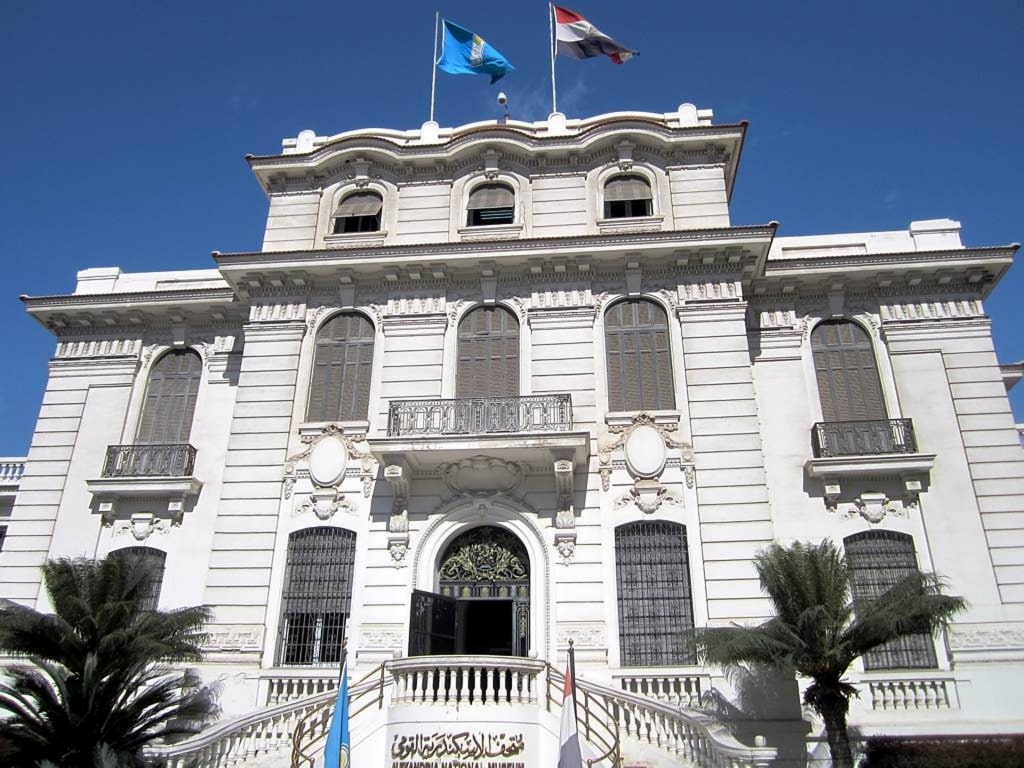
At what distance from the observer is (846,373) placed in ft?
64.4

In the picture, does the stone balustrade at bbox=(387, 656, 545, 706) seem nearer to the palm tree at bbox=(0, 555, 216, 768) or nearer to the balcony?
the palm tree at bbox=(0, 555, 216, 768)

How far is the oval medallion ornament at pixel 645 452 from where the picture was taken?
58.2ft

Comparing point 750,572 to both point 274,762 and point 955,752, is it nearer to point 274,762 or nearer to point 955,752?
point 955,752

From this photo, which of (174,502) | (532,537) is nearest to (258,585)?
(174,502)

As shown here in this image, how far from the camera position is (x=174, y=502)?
63.3 feet

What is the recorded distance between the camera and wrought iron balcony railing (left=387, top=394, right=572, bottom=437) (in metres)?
17.5

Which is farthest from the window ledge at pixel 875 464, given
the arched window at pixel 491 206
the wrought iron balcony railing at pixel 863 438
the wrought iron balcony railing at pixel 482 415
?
the arched window at pixel 491 206

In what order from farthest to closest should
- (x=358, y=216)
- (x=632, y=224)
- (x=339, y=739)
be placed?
(x=358, y=216), (x=632, y=224), (x=339, y=739)

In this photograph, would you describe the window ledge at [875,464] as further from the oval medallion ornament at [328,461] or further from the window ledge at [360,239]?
the window ledge at [360,239]

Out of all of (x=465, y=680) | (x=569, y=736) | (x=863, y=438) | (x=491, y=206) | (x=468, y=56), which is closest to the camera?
(x=569, y=736)

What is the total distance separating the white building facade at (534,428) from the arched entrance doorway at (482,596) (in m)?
0.07

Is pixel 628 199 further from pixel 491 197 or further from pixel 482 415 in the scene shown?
pixel 482 415

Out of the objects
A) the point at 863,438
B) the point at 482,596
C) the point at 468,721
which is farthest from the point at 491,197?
the point at 468,721

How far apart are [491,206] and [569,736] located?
540 inches
